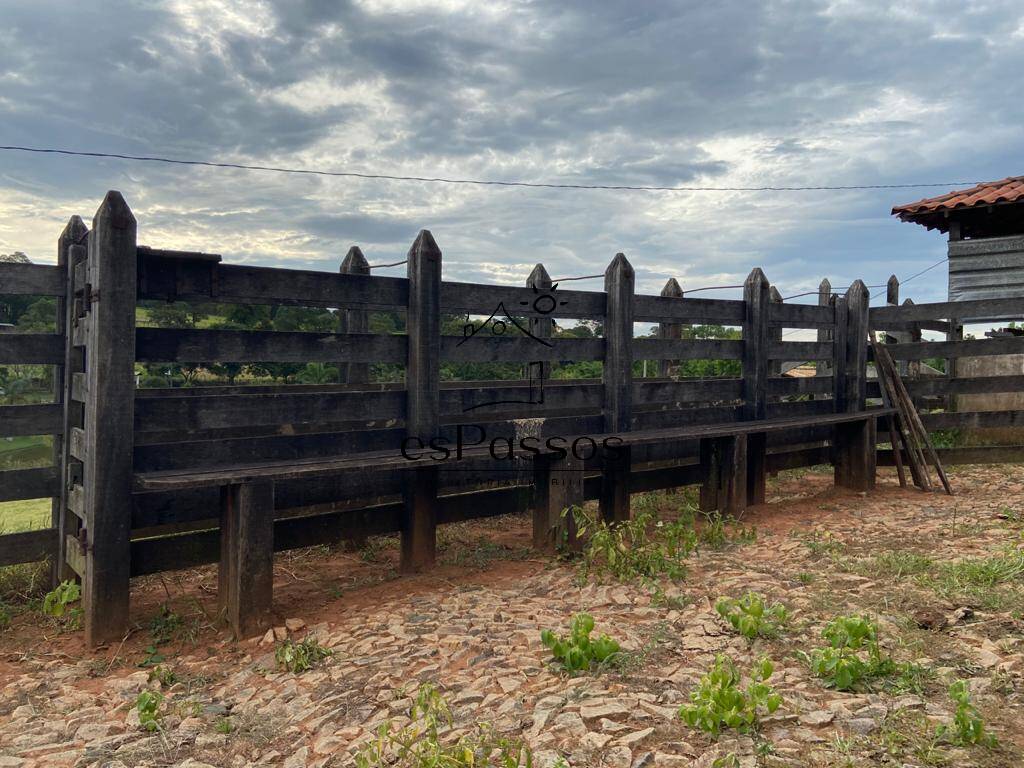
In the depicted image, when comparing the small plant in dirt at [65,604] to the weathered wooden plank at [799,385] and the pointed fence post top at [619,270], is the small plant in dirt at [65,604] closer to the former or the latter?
the pointed fence post top at [619,270]

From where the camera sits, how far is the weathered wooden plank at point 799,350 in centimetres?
959

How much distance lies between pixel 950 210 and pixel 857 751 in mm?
13342

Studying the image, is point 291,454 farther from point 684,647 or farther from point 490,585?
point 684,647

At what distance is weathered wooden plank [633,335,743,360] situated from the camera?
7.91 m

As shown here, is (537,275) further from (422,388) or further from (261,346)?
(261,346)

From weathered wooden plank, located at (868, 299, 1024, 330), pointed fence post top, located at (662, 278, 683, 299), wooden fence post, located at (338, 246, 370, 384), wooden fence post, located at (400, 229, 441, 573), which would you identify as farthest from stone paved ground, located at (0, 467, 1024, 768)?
pointed fence post top, located at (662, 278, 683, 299)

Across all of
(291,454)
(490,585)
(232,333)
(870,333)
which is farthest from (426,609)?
(870,333)

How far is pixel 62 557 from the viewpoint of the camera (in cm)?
591

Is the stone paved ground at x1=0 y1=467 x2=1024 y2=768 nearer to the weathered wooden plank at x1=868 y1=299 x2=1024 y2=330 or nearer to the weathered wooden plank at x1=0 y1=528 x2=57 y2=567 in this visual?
the weathered wooden plank at x1=0 y1=528 x2=57 y2=567

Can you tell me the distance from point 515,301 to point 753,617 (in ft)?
11.5

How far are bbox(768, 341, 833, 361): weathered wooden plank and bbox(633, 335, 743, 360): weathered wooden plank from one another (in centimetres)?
67

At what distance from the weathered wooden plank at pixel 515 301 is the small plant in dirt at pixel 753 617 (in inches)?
125

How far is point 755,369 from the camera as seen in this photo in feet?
30.4

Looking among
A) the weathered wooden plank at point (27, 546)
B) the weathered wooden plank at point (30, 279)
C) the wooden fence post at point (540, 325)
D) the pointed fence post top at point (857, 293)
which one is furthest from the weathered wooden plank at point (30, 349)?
the pointed fence post top at point (857, 293)
